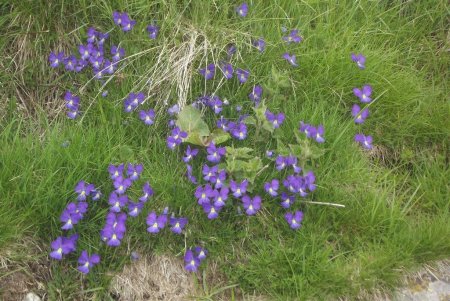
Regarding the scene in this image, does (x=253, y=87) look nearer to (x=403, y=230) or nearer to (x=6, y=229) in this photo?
(x=403, y=230)

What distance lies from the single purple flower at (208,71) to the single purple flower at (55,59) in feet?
2.59

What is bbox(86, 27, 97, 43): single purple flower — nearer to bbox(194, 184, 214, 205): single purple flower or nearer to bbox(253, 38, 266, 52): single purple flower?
bbox(253, 38, 266, 52): single purple flower

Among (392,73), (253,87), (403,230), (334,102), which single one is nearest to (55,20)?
(253,87)

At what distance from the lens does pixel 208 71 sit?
11.4 ft

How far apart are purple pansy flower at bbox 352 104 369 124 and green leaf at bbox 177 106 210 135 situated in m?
0.85

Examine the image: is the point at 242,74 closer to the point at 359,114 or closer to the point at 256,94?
the point at 256,94

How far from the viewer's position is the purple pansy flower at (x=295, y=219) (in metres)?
3.10

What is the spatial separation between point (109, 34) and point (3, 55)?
0.61 m

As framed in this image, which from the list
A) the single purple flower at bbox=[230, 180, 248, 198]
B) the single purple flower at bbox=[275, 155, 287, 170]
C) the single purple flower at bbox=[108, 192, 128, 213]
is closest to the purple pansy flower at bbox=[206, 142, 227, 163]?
the single purple flower at bbox=[230, 180, 248, 198]

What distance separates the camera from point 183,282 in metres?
3.04

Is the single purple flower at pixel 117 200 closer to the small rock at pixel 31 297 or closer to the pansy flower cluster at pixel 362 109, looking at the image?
the small rock at pixel 31 297

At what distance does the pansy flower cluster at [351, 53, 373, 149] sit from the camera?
3.46m

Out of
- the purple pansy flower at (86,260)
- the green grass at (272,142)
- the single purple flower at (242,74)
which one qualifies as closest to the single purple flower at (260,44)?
the green grass at (272,142)

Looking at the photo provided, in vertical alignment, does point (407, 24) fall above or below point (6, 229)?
above
